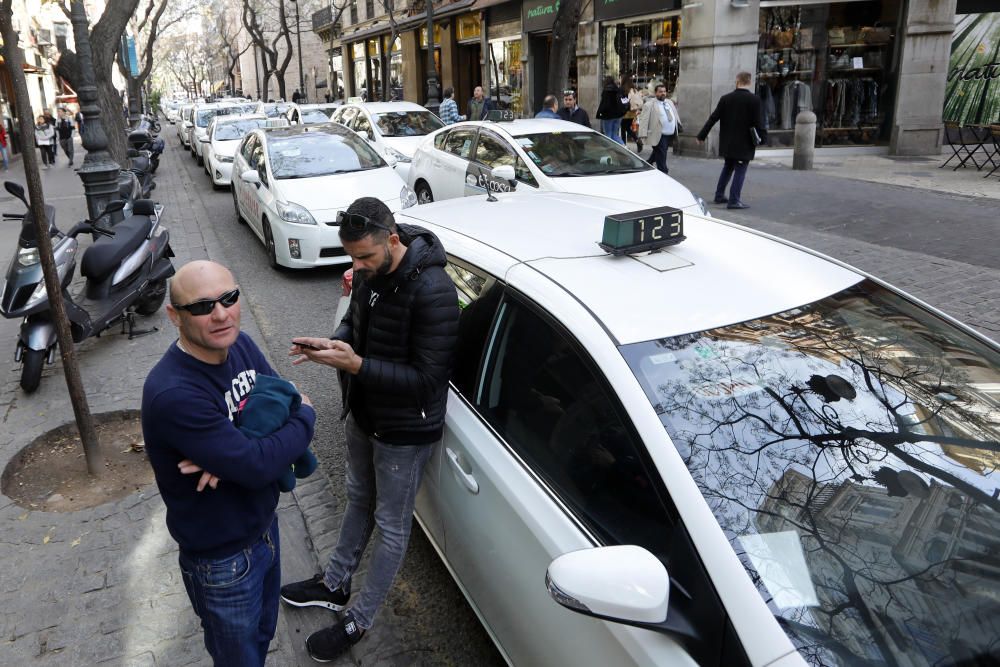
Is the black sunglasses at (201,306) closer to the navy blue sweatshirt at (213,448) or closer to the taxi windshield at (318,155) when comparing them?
the navy blue sweatshirt at (213,448)

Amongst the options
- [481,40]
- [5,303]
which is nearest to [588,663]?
[5,303]

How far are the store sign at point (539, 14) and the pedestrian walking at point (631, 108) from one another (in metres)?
4.07

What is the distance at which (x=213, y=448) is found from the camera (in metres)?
2.06

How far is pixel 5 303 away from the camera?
18.5ft

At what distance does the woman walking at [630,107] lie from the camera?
760 inches

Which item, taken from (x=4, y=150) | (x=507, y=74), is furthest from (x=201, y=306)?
(x=507, y=74)

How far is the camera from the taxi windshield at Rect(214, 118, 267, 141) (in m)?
16.7

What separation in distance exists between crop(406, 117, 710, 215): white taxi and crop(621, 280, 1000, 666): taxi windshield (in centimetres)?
598

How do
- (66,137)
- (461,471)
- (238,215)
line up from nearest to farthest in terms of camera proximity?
(461,471)
(238,215)
(66,137)

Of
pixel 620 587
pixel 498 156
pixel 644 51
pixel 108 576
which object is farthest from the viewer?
pixel 644 51

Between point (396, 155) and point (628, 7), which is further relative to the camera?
point (628, 7)

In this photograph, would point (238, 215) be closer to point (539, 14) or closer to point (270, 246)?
point (270, 246)

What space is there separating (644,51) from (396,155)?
9701 mm

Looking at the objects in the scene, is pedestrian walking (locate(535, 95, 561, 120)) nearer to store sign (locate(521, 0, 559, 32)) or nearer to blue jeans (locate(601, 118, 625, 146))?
blue jeans (locate(601, 118, 625, 146))
